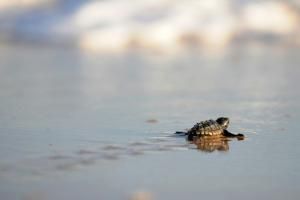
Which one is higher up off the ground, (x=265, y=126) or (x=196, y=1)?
(x=196, y=1)

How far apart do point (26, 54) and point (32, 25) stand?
136 centimetres

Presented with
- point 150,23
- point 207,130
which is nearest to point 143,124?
point 207,130

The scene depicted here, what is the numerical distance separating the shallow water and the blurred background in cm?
1

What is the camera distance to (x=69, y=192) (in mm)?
3078

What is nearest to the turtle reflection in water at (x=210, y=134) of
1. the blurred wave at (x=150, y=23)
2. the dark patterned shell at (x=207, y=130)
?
the dark patterned shell at (x=207, y=130)

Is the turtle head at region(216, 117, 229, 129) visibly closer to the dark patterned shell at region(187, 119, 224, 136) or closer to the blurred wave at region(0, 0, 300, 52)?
the dark patterned shell at region(187, 119, 224, 136)

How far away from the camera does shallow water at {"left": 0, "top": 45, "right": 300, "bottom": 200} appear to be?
3.27m

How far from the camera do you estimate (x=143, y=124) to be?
16.0 ft

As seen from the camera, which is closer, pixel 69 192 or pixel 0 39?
pixel 69 192

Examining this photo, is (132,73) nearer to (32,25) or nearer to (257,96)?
(257,96)

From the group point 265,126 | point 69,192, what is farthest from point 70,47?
point 69,192

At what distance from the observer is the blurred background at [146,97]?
3.35 m

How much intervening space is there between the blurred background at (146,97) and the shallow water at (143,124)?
1 cm

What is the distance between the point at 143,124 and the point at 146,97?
119 centimetres
